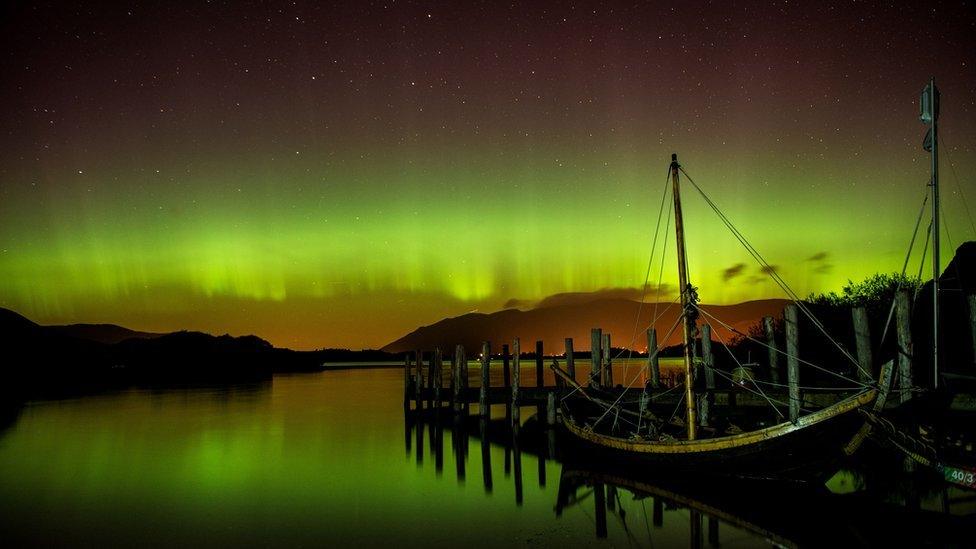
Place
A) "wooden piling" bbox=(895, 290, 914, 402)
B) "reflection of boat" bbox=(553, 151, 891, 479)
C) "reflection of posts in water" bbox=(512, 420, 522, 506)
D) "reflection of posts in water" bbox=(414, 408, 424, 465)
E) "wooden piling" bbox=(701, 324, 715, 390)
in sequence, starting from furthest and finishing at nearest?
"reflection of posts in water" bbox=(414, 408, 424, 465), "wooden piling" bbox=(701, 324, 715, 390), "reflection of posts in water" bbox=(512, 420, 522, 506), "wooden piling" bbox=(895, 290, 914, 402), "reflection of boat" bbox=(553, 151, 891, 479)

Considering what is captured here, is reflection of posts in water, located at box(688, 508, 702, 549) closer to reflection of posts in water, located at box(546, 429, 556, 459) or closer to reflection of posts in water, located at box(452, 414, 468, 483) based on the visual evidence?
reflection of posts in water, located at box(452, 414, 468, 483)

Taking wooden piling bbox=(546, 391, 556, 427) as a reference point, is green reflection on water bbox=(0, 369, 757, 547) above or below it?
below

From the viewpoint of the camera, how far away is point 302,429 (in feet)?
108

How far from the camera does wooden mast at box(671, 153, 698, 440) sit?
610 inches

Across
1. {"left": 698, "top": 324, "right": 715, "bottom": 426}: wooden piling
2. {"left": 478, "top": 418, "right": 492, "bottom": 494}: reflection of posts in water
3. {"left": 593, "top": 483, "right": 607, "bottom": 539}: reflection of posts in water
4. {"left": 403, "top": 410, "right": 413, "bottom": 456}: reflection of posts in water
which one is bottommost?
{"left": 403, "top": 410, "right": 413, "bottom": 456}: reflection of posts in water

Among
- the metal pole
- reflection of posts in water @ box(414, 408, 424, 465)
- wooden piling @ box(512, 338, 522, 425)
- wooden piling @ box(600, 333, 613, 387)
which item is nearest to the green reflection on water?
reflection of posts in water @ box(414, 408, 424, 465)

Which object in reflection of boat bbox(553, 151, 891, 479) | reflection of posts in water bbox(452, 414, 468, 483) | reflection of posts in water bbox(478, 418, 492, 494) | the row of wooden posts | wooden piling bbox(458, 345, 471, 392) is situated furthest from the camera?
wooden piling bbox(458, 345, 471, 392)

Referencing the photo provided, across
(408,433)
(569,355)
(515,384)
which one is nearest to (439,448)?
(515,384)

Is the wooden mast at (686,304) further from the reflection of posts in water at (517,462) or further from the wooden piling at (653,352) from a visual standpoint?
the wooden piling at (653,352)

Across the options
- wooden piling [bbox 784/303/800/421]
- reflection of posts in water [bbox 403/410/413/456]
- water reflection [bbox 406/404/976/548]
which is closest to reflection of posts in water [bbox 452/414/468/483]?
reflection of posts in water [bbox 403/410/413/456]

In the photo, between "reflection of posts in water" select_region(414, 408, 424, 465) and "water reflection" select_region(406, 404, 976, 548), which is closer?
"water reflection" select_region(406, 404, 976, 548)

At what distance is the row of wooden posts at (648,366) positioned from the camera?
1512 cm

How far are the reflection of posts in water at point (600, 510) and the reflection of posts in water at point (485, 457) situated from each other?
111 inches

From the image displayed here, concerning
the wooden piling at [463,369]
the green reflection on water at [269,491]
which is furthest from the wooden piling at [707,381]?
the wooden piling at [463,369]
